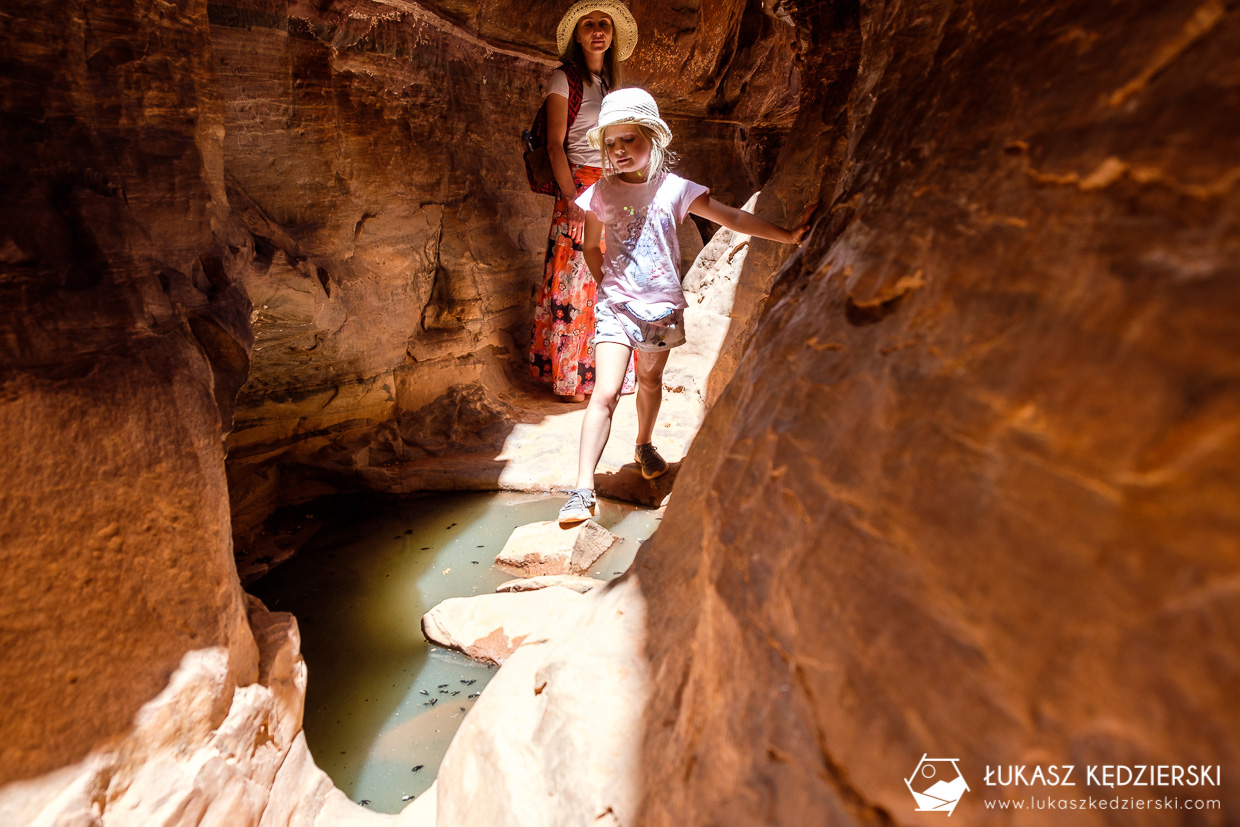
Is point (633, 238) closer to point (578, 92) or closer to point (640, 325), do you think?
point (640, 325)

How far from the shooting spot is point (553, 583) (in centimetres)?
313

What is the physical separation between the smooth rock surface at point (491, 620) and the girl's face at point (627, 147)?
5.46 feet

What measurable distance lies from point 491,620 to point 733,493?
6.30ft

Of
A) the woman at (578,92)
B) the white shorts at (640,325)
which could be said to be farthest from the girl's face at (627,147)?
the woman at (578,92)

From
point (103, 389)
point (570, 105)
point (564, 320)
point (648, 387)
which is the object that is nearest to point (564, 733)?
point (103, 389)

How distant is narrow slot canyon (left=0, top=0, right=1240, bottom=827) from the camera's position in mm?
649

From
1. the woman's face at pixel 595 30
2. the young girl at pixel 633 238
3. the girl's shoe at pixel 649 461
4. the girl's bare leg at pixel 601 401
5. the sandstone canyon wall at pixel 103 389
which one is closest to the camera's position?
the sandstone canyon wall at pixel 103 389

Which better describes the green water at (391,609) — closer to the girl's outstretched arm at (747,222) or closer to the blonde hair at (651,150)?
the girl's outstretched arm at (747,222)

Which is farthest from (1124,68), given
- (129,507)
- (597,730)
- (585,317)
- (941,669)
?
(585,317)

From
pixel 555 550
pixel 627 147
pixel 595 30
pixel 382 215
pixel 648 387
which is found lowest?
pixel 555 550

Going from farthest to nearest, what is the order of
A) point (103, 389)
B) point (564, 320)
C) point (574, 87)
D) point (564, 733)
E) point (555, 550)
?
point (564, 320)
point (574, 87)
point (555, 550)
point (103, 389)
point (564, 733)

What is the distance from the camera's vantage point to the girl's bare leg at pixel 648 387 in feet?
10.7

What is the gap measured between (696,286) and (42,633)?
4206mm

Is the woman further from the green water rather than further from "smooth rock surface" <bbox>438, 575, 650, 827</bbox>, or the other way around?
"smooth rock surface" <bbox>438, 575, 650, 827</bbox>
